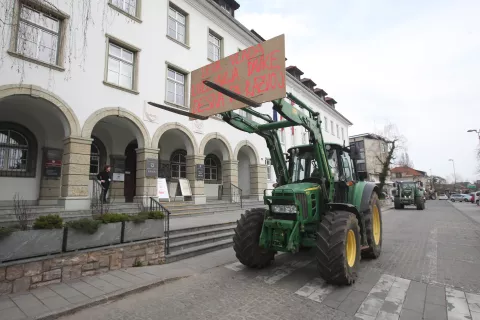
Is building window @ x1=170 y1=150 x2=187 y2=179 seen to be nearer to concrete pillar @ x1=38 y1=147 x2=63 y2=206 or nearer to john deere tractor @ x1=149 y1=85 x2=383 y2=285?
concrete pillar @ x1=38 y1=147 x2=63 y2=206

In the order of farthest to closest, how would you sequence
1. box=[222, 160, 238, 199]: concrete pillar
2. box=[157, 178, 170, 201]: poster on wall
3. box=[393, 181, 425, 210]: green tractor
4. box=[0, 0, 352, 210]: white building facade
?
box=[393, 181, 425, 210]: green tractor
box=[222, 160, 238, 199]: concrete pillar
box=[157, 178, 170, 201]: poster on wall
box=[0, 0, 352, 210]: white building facade

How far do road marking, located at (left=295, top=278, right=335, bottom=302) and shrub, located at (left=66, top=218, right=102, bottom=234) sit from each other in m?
3.74

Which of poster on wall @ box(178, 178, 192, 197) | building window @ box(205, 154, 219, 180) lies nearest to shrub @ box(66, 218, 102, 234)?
poster on wall @ box(178, 178, 192, 197)

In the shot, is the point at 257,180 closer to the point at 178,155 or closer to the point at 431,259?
the point at 178,155

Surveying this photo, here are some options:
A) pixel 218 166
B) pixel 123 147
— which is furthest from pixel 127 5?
pixel 218 166

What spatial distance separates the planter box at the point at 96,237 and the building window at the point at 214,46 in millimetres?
11915

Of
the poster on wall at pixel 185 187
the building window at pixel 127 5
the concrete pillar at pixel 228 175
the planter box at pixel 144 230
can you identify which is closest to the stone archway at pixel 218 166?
the concrete pillar at pixel 228 175

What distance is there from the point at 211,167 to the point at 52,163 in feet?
28.7

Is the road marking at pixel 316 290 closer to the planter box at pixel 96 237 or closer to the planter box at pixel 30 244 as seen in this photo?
the planter box at pixel 96 237

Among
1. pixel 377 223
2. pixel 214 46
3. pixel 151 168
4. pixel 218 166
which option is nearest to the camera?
pixel 377 223

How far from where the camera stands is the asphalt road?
3.54 m

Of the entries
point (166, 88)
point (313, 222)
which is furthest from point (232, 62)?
point (166, 88)

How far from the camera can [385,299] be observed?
155 inches

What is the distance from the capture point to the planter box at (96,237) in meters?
4.68
